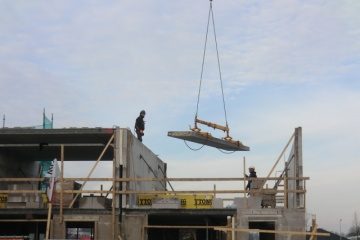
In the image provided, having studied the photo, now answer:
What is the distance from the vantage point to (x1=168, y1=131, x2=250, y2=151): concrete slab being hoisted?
2358 cm

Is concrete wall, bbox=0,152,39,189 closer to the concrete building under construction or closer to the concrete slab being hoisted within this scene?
the concrete building under construction

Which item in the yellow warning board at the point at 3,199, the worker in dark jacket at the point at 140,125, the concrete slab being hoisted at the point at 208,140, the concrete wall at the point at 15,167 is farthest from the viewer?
the concrete wall at the point at 15,167

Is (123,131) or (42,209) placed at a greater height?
(123,131)

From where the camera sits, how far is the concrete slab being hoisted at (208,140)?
23.6m

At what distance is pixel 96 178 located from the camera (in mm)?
20547

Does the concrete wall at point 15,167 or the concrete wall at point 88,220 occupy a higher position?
the concrete wall at point 15,167

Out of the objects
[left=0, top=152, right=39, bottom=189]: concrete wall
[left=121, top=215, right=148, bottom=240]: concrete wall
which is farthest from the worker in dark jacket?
[left=0, top=152, right=39, bottom=189]: concrete wall

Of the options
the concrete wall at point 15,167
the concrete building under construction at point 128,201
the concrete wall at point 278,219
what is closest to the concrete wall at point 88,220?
the concrete building under construction at point 128,201

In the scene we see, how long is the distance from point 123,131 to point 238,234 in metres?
5.93

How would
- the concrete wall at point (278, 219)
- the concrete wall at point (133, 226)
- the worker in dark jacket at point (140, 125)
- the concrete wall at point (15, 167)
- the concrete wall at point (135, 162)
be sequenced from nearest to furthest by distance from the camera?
the concrete wall at point (278, 219), the concrete wall at point (133, 226), the concrete wall at point (135, 162), the worker in dark jacket at point (140, 125), the concrete wall at point (15, 167)

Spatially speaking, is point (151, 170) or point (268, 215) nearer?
point (268, 215)

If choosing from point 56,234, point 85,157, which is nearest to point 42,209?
point 56,234

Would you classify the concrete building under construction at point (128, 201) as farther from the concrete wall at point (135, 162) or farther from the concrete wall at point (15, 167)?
the concrete wall at point (15, 167)

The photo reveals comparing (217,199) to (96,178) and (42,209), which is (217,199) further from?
(42,209)
